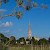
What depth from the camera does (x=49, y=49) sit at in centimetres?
4069

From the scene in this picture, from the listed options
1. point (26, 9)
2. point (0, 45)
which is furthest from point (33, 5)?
point (0, 45)

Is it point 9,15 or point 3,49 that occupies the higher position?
point 9,15

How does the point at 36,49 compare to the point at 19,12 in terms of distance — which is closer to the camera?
the point at 19,12

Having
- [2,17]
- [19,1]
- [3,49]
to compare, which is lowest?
A: [3,49]

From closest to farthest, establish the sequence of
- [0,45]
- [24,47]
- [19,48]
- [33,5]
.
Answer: [33,5] < [0,45] < [19,48] < [24,47]

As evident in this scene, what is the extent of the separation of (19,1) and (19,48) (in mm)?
20621

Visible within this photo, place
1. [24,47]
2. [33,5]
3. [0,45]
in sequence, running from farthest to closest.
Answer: [24,47]
[0,45]
[33,5]

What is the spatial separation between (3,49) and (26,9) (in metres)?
5.65

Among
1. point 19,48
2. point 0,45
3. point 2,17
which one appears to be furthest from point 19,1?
point 19,48

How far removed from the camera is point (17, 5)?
14.2 meters

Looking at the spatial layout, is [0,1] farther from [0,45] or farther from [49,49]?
[49,49]

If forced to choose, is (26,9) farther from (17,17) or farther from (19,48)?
(19,48)

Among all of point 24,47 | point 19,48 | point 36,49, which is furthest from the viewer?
point 36,49

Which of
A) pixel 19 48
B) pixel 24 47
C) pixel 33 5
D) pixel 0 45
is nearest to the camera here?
pixel 33 5
